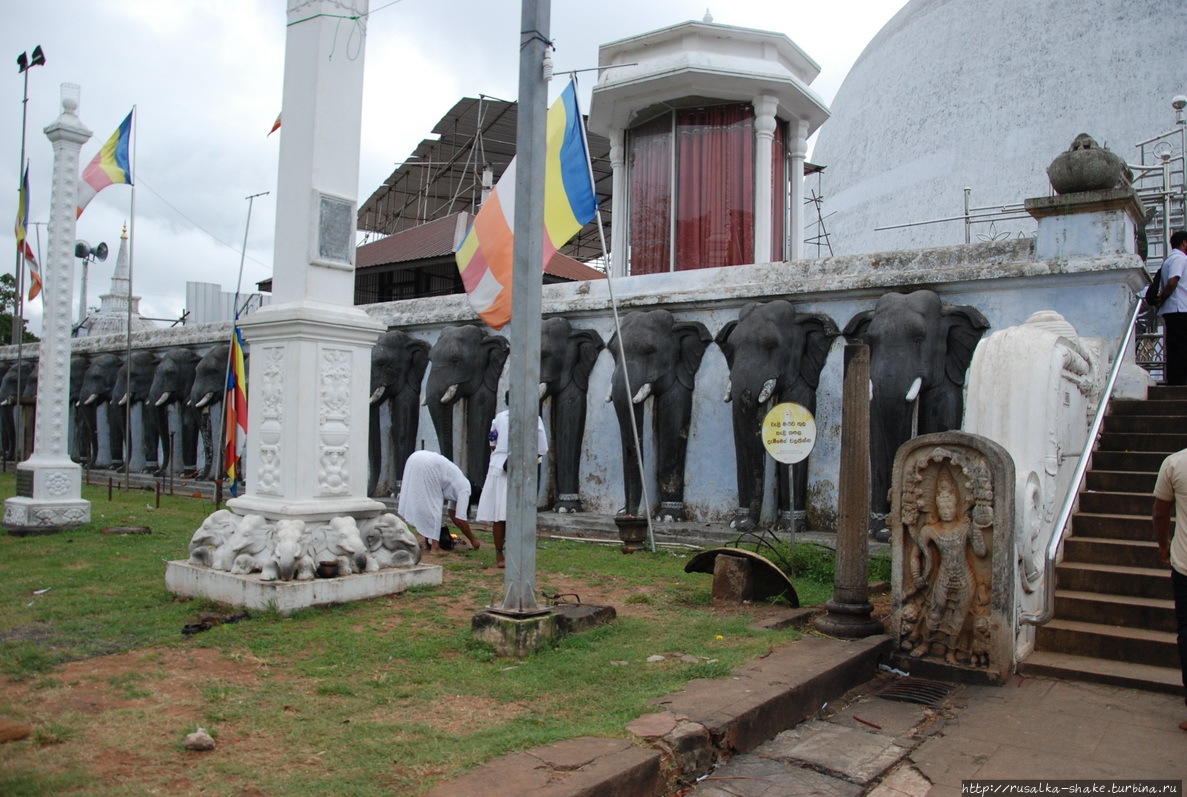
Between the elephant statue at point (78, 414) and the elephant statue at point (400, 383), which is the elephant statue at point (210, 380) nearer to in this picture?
the elephant statue at point (400, 383)

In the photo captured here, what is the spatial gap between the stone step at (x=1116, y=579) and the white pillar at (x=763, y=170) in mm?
7041

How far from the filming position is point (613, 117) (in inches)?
507

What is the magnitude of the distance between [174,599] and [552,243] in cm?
331

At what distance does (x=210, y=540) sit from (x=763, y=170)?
8.68 m

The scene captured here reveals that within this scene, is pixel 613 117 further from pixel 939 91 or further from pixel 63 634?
pixel 63 634

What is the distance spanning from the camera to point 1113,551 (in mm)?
5664

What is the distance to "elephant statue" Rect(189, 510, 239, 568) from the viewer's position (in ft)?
18.8

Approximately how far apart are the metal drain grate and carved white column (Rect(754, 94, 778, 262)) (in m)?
7.90

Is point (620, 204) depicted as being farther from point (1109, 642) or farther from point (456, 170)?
point (1109, 642)

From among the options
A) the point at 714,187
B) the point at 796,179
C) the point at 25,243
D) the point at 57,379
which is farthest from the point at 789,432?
the point at 25,243

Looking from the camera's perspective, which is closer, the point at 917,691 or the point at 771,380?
the point at 917,691

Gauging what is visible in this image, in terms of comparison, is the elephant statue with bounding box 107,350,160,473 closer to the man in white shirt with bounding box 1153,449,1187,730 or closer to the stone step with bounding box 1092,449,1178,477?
the stone step with bounding box 1092,449,1178,477

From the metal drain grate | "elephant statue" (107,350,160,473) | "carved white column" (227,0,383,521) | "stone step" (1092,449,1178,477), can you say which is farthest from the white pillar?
"elephant statue" (107,350,160,473)

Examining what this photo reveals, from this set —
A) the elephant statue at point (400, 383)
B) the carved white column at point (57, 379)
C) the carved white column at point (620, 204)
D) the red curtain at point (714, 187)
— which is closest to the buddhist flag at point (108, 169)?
the carved white column at point (57, 379)
